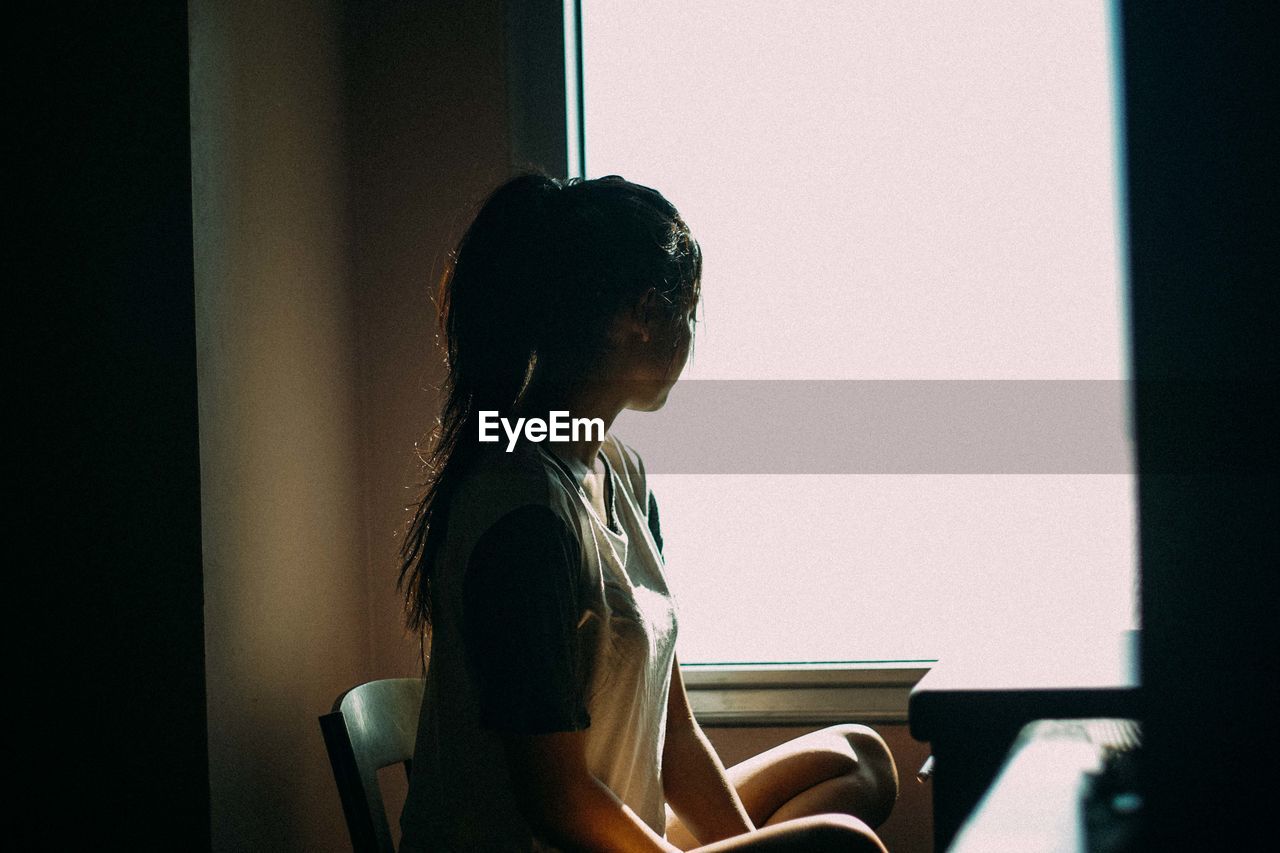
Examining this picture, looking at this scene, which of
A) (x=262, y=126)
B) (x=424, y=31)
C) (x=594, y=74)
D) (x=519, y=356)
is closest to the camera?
(x=519, y=356)

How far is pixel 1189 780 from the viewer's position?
0.43m

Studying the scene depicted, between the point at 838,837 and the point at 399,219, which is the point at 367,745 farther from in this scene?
the point at 399,219

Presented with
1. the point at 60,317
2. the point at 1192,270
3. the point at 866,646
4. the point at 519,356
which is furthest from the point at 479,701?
the point at 866,646

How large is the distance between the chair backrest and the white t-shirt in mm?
41

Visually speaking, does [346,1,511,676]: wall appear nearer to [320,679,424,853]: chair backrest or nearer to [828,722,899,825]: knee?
[320,679,424,853]: chair backrest

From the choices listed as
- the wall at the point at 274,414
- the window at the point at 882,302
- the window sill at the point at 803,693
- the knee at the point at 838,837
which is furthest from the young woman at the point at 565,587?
the window at the point at 882,302

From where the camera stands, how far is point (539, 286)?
1050mm

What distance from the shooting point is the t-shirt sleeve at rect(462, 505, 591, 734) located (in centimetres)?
88

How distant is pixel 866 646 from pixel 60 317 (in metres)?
1.16

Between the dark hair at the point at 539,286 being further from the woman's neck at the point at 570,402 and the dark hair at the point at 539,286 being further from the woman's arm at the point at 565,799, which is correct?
the woman's arm at the point at 565,799

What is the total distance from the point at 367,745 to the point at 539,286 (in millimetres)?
488

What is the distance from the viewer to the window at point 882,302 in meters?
1.57

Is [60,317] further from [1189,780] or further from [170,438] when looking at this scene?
[1189,780]

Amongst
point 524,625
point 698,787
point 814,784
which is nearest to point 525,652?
point 524,625
